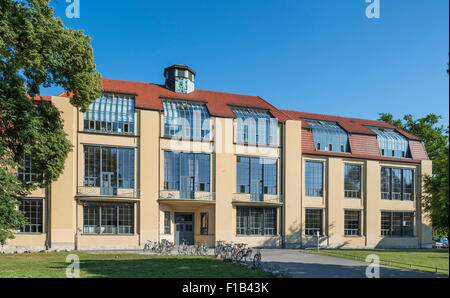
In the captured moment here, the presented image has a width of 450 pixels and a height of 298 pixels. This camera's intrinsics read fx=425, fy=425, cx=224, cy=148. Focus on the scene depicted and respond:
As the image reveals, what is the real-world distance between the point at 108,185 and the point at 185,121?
772 centimetres

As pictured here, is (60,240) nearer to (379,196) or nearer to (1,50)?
(1,50)

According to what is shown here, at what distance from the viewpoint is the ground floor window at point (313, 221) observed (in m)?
37.1

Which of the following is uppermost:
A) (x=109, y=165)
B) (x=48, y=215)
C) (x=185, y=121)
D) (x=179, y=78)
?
(x=179, y=78)

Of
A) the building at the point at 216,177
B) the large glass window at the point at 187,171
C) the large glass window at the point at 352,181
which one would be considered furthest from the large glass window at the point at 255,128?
the large glass window at the point at 352,181

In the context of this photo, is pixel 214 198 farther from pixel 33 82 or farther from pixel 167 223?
pixel 33 82

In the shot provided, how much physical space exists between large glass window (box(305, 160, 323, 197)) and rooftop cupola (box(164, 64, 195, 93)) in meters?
12.8

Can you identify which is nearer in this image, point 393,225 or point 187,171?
point 187,171

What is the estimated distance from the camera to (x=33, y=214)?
29.9m

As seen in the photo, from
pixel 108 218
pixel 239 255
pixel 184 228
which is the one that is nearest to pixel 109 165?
pixel 108 218

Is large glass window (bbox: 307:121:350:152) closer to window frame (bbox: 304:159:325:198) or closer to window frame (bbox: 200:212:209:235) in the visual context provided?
window frame (bbox: 304:159:325:198)

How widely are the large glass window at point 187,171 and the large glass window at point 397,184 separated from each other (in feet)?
57.6

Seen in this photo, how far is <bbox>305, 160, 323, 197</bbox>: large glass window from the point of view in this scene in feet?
123

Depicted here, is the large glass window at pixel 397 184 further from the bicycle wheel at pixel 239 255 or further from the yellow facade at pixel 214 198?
the bicycle wheel at pixel 239 255
